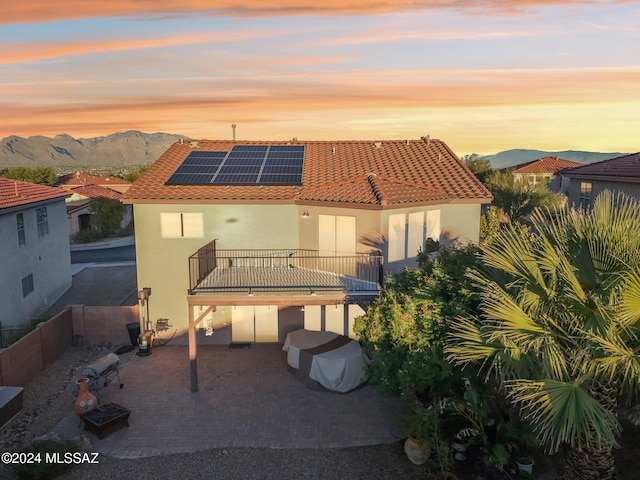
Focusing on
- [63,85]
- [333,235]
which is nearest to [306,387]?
[333,235]

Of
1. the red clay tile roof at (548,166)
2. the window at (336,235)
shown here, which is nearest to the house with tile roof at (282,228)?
the window at (336,235)

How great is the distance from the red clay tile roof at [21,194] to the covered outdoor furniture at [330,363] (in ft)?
48.9

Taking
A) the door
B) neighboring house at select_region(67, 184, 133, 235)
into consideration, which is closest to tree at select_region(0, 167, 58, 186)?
neighboring house at select_region(67, 184, 133, 235)

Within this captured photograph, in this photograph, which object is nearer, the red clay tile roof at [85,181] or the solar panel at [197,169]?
the solar panel at [197,169]

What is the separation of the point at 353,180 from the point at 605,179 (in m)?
14.0

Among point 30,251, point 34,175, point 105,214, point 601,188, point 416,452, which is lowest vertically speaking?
point 416,452

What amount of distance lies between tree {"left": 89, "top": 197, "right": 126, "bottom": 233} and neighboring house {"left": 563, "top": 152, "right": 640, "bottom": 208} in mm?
41674

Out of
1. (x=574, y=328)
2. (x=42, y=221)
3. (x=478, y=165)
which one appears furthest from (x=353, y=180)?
(x=478, y=165)

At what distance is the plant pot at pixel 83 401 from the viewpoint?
13.3 metres

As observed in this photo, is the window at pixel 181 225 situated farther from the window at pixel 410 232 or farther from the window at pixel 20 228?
the window at pixel 20 228

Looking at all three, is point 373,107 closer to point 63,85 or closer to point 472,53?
point 472,53

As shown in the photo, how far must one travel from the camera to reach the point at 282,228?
19.4 meters

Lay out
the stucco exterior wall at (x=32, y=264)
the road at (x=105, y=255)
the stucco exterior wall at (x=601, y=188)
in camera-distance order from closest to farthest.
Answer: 1. the stucco exterior wall at (x=32, y=264)
2. the stucco exterior wall at (x=601, y=188)
3. the road at (x=105, y=255)

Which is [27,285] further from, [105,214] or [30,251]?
[105,214]
